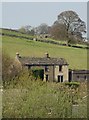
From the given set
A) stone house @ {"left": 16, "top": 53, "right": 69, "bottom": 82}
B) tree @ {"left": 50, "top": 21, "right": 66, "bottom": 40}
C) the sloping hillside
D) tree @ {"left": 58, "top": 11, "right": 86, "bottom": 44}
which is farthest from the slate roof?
tree @ {"left": 58, "top": 11, "right": 86, "bottom": 44}

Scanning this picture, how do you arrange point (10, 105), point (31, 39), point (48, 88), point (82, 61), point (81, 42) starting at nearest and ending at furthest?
point (10, 105), point (48, 88), point (82, 61), point (81, 42), point (31, 39)

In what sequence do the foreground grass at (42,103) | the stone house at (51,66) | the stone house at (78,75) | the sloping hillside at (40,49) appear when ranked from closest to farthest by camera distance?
1. the foreground grass at (42,103)
2. the stone house at (51,66)
3. the stone house at (78,75)
4. the sloping hillside at (40,49)

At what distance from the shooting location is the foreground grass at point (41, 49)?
69.6 ft

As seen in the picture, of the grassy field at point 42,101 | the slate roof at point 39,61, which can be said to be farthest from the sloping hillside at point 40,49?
the grassy field at point 42,101

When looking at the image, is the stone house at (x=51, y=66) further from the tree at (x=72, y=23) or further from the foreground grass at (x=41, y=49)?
the tree at (x=72, y=23)

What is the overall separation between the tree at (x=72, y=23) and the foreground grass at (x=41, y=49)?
39.9 inches

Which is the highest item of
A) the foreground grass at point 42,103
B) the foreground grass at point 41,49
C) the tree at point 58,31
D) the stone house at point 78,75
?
the tree at point 58,31

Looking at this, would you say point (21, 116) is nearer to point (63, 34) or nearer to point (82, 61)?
point (82, 61)

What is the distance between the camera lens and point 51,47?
23094 millimetres

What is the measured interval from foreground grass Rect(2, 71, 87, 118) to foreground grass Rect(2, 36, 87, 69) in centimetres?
1563

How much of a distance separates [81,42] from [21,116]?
17.8 meters

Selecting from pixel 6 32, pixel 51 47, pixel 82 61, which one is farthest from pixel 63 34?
pixel 6 32

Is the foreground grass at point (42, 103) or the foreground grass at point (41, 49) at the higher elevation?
the foreground grass at point (41, 49)

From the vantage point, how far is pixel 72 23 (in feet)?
77.8
